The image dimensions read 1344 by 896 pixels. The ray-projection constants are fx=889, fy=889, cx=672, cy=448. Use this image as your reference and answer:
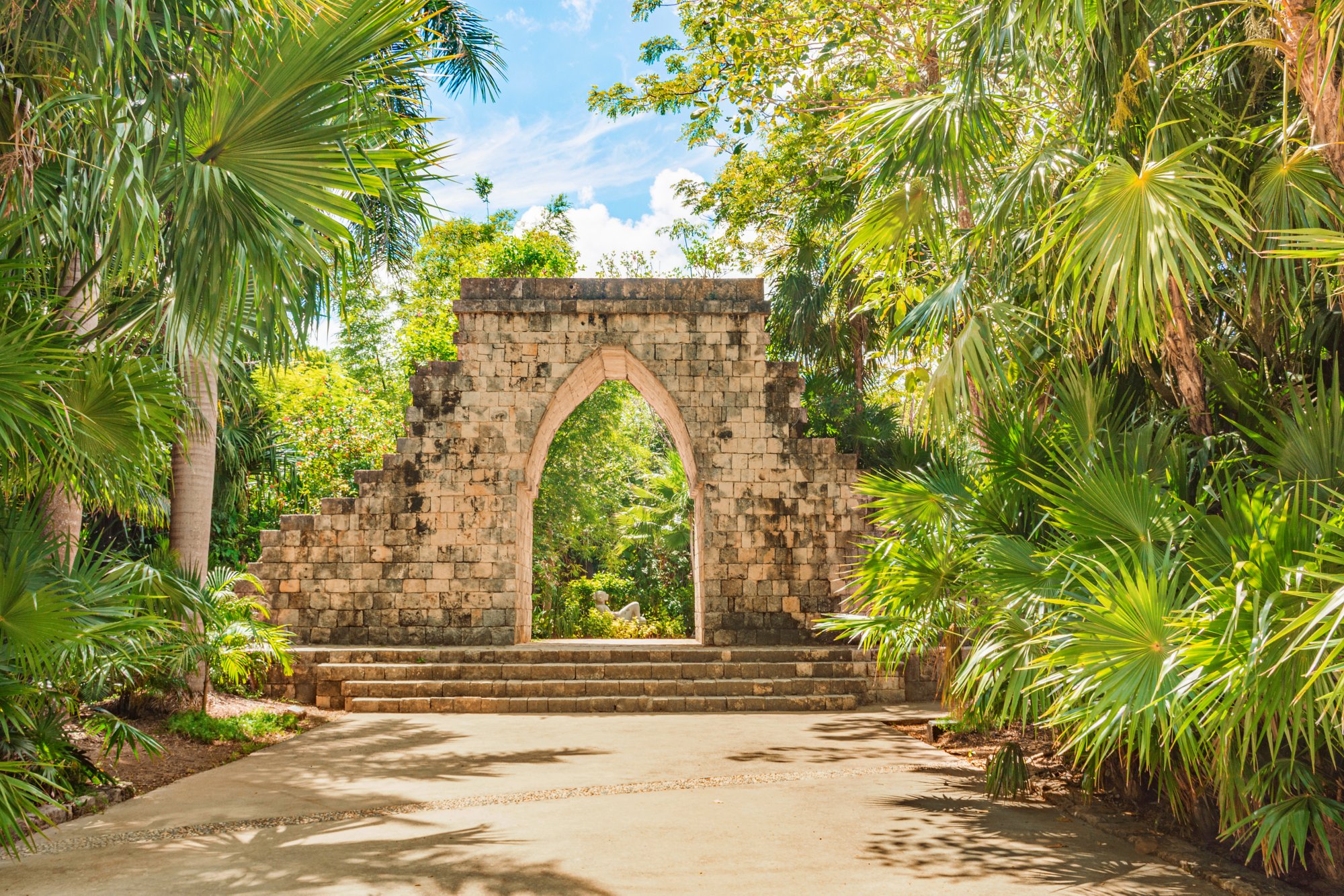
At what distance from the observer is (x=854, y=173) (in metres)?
4.84

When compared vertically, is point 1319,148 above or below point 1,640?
above

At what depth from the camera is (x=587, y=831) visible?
3.97 m

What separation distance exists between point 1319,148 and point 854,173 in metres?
2.21

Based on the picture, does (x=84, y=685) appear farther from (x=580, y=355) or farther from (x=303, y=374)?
(x=303, y=374)

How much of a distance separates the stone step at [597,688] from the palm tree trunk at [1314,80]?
21.7ft

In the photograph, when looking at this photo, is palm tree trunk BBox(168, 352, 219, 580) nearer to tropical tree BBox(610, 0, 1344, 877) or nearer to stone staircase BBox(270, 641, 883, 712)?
stone staircase BBox(270, 641, 883, 712)

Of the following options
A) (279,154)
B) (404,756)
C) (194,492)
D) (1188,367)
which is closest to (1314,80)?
(1188,367)

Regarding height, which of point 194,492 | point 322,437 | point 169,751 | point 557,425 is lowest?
point 169,751

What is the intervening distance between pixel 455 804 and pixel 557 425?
7812 millimetres

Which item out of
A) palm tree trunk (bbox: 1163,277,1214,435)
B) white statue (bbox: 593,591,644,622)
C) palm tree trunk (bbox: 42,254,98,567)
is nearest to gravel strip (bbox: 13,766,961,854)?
palm tree trunk (bbox: 42,254,98,567)

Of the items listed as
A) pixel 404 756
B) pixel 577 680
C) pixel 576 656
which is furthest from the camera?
pixel 576 656

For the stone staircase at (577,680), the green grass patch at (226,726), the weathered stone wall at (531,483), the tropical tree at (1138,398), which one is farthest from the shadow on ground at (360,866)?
the weathered stone wall at (531,483)

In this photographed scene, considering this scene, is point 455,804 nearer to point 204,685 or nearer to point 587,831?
point 587,831

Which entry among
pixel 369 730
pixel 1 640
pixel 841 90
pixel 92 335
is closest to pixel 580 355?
pixel 841 90
